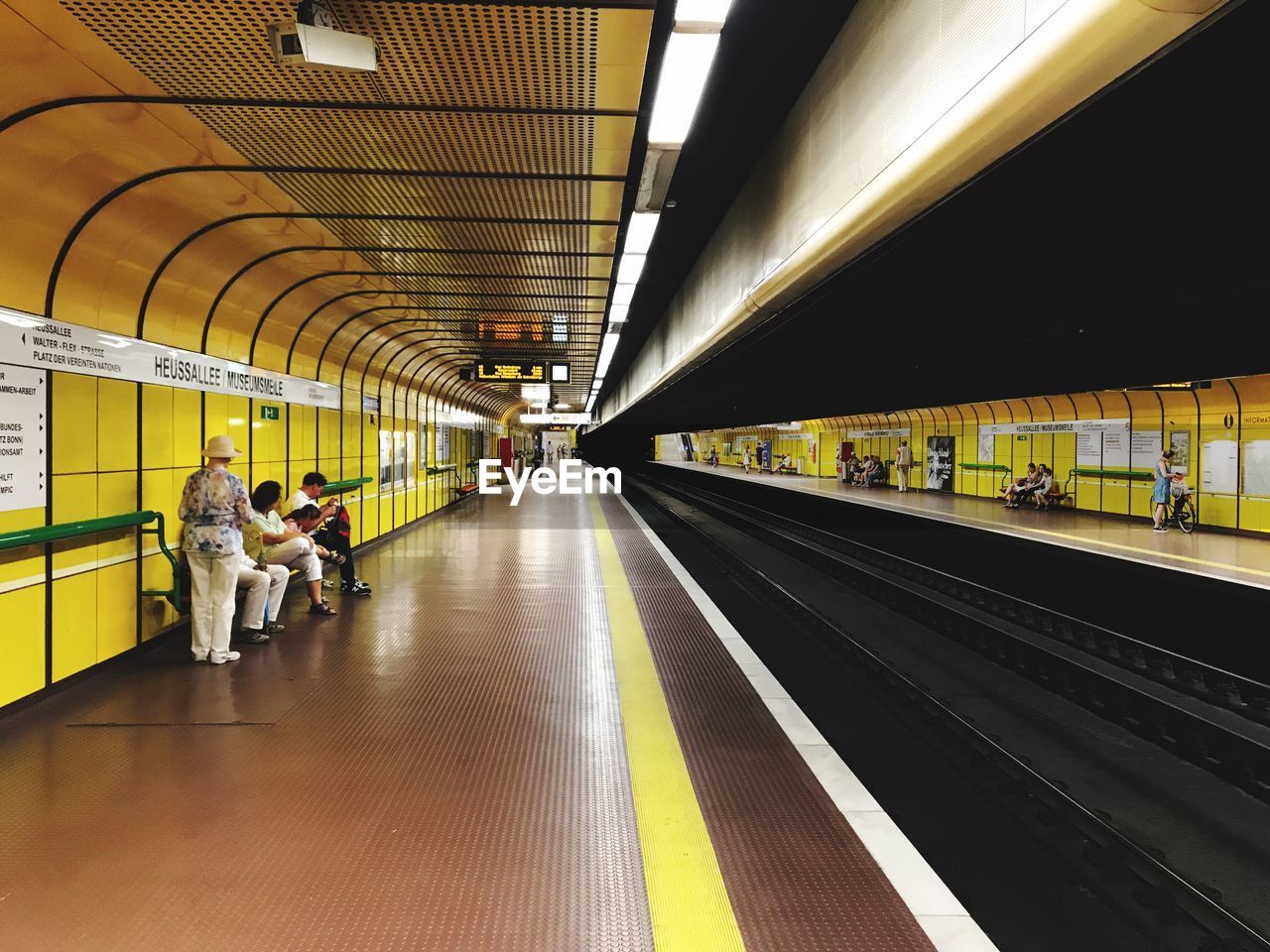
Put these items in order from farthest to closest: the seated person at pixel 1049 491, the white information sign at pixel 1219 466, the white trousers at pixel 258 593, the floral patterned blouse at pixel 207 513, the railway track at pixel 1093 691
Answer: the seated person at pixel 1049 491
the white information sign at pixel 1219 466
the white trousers at pixel 258 593
the floral patterned blouse at pixel 207 513
the railway track at pixel 1093 691

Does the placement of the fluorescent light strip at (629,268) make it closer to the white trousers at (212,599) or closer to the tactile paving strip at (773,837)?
the tactile paving strip at (773,837)

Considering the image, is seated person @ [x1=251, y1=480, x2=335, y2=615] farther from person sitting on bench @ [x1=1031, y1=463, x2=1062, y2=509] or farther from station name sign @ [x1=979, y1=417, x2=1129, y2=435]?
person sitting on bench @ [x1=1031, y1=463, x2=1062, y2=509]

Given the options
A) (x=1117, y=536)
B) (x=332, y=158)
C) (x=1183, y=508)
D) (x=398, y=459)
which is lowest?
(x=1117, y=536)

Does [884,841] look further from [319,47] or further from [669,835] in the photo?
[319,47]

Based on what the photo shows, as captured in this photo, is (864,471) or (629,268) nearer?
(629,268)

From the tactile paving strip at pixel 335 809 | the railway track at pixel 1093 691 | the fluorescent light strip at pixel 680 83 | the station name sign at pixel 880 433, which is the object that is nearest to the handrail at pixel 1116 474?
the railway track at pixel 1093 691

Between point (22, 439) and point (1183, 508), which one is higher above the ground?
point (22, 439)

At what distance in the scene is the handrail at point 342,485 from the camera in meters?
8.94

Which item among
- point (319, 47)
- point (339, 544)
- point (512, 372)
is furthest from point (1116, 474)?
point (319, 47)

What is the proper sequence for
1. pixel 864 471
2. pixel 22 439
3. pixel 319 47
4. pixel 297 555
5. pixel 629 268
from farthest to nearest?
pixel 864 471
pixel 629 268
pixel 297 555
pixel 22 439
pixel 319 47

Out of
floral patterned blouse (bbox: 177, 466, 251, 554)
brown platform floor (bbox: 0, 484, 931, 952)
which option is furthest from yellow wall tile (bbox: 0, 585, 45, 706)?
floral patterned blouse (bbox: 177, 466, 251, 554)

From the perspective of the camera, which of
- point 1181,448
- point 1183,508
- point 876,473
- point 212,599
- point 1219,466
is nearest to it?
point 212,599

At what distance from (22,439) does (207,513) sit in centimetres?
113

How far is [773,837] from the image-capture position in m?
2.94
